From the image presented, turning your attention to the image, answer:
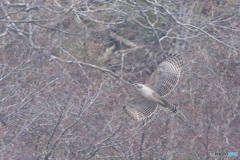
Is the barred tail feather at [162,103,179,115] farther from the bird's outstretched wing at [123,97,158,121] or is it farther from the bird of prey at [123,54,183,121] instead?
the bird's outstretched wing at [123,97,158,121]

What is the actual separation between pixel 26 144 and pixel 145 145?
1339 mm

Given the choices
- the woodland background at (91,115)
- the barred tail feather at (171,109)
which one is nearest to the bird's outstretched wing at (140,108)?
the woodland background at (91,115)

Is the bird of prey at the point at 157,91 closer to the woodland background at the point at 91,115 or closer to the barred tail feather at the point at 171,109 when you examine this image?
the barred tail feather at the point at 171,109

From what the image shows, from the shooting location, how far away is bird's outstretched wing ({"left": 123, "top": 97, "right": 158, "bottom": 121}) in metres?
5.70

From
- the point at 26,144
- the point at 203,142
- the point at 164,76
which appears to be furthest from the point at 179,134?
the point at 26,144

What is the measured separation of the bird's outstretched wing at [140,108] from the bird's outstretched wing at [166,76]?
0.19 meters

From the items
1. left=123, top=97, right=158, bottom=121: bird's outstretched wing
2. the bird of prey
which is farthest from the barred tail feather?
left=123, top=97, right=158, bottom=121: bird's outstretched wing

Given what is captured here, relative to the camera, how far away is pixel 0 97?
A: 5.48m

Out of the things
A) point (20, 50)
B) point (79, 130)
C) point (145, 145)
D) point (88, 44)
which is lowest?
point (88, 44)

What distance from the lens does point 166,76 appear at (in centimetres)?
605

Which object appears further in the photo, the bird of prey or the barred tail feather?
the bird of prey

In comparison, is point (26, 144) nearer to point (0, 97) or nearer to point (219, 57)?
point (0, 97)

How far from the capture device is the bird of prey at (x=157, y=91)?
5.74 meters

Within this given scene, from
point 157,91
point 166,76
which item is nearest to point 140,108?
point 157,91
